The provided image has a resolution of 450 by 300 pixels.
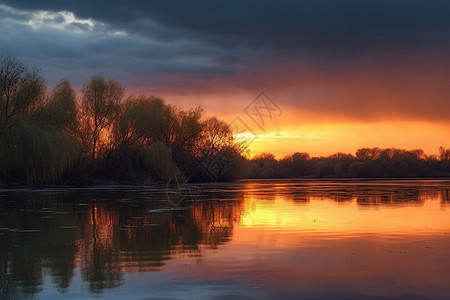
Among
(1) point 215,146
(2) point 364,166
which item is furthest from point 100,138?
(2) point 364,166

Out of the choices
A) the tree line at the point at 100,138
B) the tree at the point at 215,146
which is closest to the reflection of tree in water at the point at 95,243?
the tree line at the point at 100,138

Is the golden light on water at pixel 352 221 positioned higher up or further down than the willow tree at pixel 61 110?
further down

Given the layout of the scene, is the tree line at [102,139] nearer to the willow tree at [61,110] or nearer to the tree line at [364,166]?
the willow tree at [61,110]

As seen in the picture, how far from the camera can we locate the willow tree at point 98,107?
184 ft

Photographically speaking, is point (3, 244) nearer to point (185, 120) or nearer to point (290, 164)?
point (185, 120)

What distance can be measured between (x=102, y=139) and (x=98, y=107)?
3476 mm

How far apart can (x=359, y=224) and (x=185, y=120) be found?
180 feet

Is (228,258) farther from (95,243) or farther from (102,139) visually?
(102,139)

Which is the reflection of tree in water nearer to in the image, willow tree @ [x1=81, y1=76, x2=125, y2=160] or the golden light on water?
the golden light on water

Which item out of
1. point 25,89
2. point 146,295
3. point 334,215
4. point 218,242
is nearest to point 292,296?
point 146,295

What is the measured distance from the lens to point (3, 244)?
11.8 meters

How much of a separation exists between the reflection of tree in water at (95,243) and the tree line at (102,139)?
2112 centimetres

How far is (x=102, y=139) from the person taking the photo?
56.8 metres

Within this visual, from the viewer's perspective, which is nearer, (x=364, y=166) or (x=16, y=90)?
(x=16, y=90)
